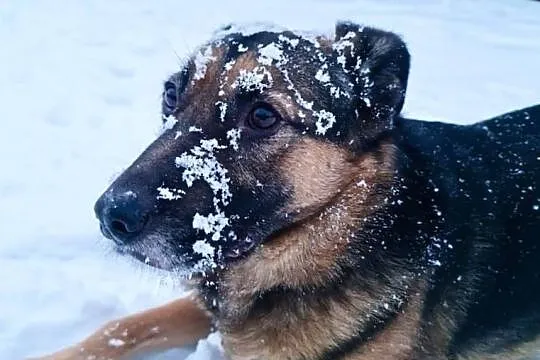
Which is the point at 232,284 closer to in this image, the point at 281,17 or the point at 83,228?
the point at 83,228

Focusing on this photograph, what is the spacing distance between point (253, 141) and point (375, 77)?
0.63m

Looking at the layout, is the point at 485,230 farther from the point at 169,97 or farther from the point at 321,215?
the point at 169,97

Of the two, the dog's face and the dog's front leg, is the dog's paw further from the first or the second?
the dog's face

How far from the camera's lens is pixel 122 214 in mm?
2463

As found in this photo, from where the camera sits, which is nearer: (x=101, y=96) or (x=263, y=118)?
(x=263, y=118)

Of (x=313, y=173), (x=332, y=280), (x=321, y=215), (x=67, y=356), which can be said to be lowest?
(x=67, y=356)

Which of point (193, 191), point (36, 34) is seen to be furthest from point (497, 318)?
point (36, 34)

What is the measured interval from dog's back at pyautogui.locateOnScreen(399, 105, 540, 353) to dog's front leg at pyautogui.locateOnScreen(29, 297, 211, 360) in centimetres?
116

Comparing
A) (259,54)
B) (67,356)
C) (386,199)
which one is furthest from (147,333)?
(259,54)

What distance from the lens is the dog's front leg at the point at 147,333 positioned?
3248 mm

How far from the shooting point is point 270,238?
116 inches

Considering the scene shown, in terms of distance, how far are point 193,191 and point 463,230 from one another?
1.24 m

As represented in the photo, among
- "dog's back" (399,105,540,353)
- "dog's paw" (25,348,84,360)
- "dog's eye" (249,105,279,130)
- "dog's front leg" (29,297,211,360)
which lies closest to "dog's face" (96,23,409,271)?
"dog's eye" (249,105,279,130)

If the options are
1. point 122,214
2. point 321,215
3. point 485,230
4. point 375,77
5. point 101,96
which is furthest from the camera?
point 101,96
